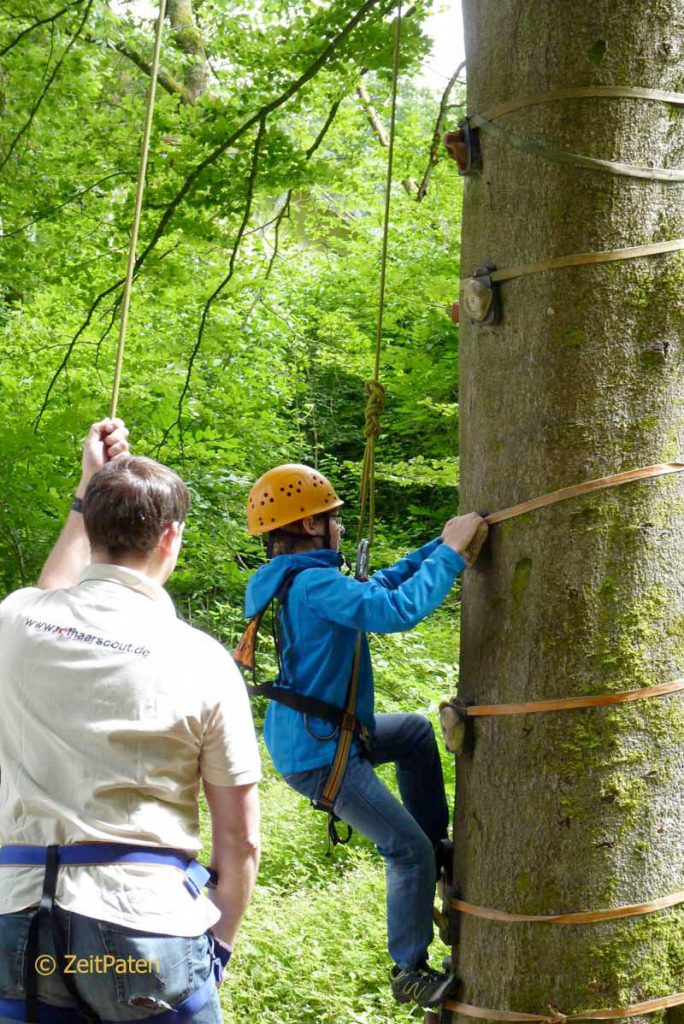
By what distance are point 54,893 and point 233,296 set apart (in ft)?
21.2

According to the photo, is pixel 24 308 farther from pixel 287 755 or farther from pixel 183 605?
pixel 287 755

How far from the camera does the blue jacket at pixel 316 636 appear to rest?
254cm

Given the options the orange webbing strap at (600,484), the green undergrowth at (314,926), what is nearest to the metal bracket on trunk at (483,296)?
the orange webbing strap at (600,484)

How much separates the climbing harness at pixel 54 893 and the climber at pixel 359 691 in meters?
0.76

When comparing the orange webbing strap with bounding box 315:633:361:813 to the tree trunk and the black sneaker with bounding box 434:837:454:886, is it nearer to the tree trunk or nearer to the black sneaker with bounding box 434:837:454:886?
the black sneaker with bounding box 434:837:454:886

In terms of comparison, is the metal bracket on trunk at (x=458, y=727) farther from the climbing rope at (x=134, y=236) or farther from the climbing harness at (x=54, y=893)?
the climbing rope at (x=134, y=236)

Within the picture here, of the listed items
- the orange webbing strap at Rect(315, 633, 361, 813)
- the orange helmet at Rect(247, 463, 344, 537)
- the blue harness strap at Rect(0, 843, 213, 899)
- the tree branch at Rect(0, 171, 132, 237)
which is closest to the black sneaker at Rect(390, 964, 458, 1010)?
the orange webbing strap at Rect(315, 633, 361, 813)

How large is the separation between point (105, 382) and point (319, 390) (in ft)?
19.8

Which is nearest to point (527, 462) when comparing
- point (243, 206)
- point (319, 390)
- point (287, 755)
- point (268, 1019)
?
point (287, 755)

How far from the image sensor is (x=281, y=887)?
5352mm

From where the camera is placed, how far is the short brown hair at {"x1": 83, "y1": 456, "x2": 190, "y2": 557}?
1844 mm

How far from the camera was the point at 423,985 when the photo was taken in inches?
92.0

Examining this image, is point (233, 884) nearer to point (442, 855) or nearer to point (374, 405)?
point (442, 855)

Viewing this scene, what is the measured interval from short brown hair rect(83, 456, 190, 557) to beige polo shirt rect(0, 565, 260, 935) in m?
0.10
